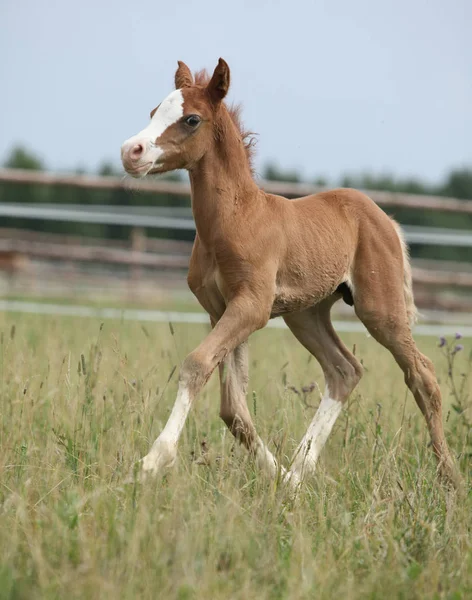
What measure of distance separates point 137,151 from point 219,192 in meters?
0.46

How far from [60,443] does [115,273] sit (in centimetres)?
2090

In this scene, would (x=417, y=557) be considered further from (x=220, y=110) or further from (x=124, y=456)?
(x=220, y=110)

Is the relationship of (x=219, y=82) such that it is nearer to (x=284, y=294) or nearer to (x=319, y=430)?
(x=284, y=294)

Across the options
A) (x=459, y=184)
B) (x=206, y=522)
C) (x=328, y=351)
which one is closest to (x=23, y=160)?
(x=459, y=184)

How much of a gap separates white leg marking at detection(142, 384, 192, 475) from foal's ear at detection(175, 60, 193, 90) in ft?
4.18

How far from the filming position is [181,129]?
3.28 meters

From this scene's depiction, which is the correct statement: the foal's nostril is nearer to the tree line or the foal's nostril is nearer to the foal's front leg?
the foal's front leg

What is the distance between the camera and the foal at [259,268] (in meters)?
3.23

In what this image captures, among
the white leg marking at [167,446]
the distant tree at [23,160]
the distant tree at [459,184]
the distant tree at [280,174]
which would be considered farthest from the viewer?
the distant tree at [23,160]

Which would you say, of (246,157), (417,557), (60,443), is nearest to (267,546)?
(417,557)

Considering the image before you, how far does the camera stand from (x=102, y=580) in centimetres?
206

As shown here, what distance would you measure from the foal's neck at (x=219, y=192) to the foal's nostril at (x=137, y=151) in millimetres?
384

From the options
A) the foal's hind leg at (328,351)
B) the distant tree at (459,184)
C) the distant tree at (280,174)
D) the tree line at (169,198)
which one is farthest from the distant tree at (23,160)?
the foal's hind leg at (328,351)

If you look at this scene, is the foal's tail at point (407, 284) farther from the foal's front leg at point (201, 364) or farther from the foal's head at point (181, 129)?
the foal's head at point (181, 129)
